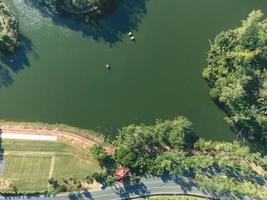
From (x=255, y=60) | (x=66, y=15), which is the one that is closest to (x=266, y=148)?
(x=255, y=60)

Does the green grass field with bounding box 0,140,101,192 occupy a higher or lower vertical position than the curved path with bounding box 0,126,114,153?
lower

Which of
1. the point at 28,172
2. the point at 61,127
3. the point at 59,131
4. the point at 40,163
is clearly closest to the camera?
the point at 28,172

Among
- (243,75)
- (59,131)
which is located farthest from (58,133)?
(243,75)

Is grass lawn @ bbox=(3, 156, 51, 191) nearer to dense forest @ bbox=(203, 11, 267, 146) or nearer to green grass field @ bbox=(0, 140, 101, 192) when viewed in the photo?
green grass field @ bbox=(0, 140, 101, 192)

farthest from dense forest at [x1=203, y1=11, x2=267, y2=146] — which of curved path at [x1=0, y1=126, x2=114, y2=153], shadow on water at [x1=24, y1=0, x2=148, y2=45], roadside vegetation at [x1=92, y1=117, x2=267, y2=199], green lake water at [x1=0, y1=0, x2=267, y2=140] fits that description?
curved path at [x1=0, y1=126, x2=114, y2=153]

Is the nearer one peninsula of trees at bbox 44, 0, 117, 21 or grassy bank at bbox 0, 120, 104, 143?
grassy bank at bbox 0, 120, 104, 143

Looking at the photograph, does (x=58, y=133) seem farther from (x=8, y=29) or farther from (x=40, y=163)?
(x=8, y=29)
